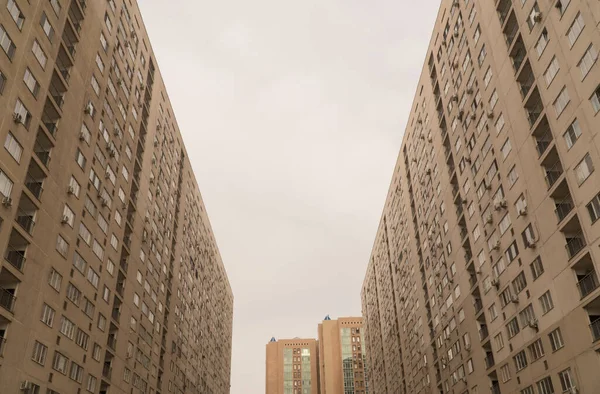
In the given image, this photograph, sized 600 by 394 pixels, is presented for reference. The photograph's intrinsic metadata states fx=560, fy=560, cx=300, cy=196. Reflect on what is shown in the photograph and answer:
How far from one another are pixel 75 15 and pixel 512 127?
38.0 metres

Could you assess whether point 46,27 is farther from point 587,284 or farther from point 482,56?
point 587,284

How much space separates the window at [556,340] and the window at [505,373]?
8.42 meters

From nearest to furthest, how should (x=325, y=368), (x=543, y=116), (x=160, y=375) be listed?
(x=543, y=116), (x=160, y=375), (x=325, y=368)

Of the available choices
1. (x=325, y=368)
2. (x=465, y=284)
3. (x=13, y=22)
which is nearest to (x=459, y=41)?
(x=465, y=284)

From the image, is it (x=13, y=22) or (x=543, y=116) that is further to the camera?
(x=543, y=116)

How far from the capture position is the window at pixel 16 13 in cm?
3653

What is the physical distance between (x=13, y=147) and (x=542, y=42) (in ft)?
A: 123

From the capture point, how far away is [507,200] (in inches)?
1853

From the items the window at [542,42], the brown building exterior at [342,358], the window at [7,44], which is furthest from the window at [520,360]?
the brown building exterior at [342,358]

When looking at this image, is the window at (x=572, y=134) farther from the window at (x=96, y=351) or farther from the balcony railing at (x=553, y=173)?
the window at (x=96, y=351)

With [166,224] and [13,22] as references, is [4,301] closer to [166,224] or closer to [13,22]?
[13,22]

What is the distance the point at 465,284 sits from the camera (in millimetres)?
58156

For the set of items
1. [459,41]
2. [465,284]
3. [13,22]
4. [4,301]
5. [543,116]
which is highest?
[459,41]

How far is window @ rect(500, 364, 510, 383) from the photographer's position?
154 feet
